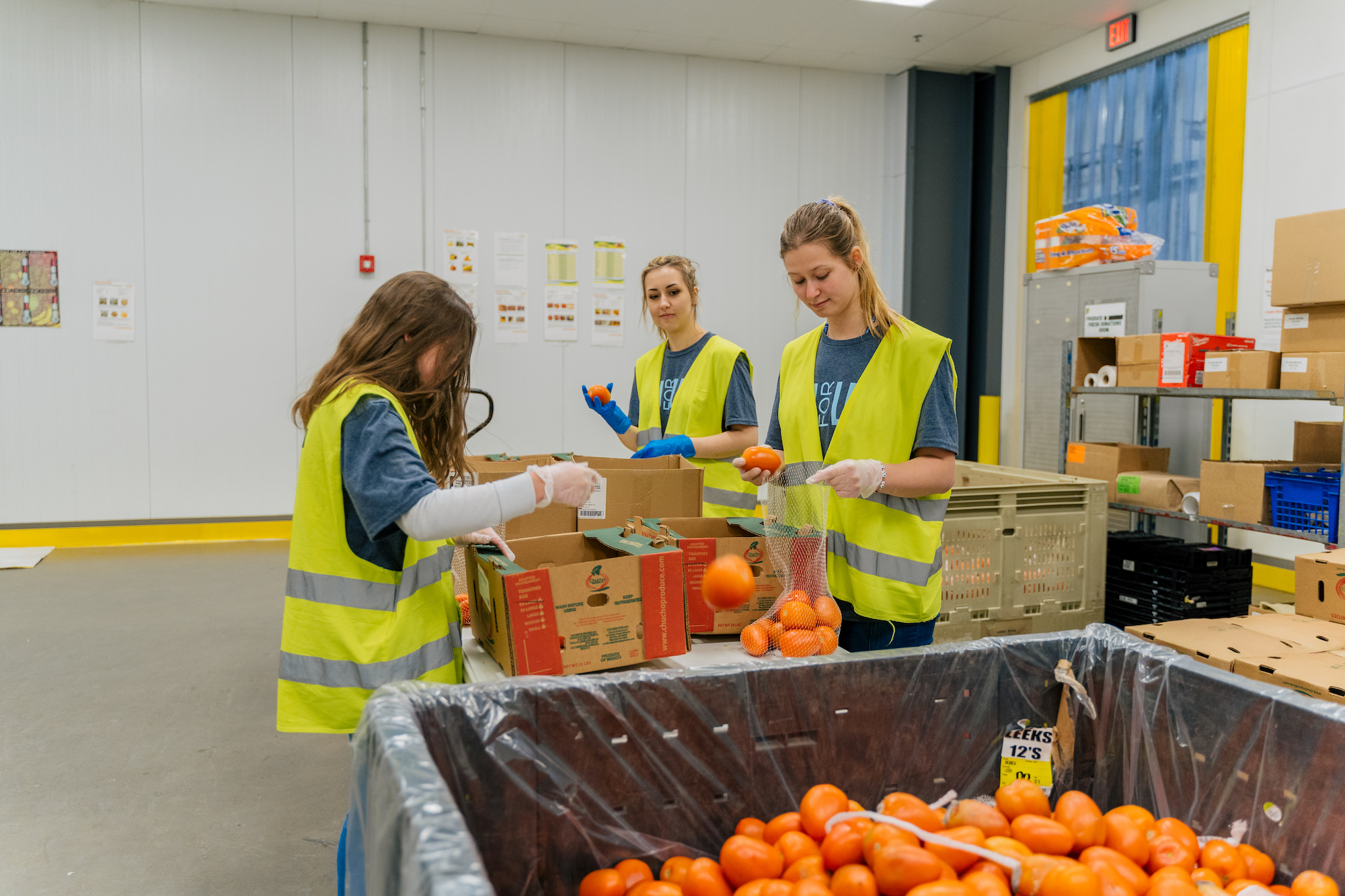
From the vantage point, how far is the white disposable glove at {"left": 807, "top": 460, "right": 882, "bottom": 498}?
1.77 meters

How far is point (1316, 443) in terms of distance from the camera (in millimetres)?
3971

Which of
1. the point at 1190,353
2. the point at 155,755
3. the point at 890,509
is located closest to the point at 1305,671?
the point at 890,509

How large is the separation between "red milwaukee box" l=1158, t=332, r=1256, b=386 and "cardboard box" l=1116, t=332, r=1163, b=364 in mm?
63

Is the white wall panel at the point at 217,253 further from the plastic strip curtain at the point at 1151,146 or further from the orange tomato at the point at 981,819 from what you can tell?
the orange tomato at the point at 981,819

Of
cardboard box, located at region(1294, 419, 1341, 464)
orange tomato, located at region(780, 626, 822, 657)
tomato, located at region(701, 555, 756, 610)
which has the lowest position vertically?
orange tomato, located at region(780, 626, 822, 657)

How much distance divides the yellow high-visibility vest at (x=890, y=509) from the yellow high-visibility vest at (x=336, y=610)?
85 cm

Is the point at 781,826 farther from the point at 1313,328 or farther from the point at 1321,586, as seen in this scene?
the point at 1313,328

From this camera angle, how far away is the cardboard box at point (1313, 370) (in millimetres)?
3285

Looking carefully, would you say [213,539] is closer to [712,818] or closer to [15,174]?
[15,174]

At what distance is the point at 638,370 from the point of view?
329 centimetres

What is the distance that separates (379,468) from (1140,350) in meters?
3.72

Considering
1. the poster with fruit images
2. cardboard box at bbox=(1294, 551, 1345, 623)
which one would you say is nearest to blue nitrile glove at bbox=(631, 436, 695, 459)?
cardboard box at bbox=(1294, 551, 1345, 623)

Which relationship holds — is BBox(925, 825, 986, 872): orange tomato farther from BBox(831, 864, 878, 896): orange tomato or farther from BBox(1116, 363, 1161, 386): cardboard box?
BBox(1116, 363, 1161, 386): cardboard box

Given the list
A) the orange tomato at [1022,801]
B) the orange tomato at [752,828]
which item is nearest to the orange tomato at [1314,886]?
the orange tomato at [1022,801]
